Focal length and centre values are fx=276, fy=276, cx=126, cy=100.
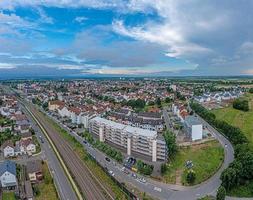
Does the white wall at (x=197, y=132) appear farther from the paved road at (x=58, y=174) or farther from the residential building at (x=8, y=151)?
the residential building at (x=8, y=151)

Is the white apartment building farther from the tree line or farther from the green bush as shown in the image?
the tree line

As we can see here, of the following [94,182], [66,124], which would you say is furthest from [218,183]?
[66,124]

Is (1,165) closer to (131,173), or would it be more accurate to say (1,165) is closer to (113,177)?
(113,177)

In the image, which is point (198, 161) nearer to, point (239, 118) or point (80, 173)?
point (80, 173)

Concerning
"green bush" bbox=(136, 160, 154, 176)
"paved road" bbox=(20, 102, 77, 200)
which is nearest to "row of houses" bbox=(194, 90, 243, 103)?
"paved road" bbox=(20, 102, 77, 200)

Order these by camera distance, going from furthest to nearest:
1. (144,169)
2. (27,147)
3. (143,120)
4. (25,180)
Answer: (143,120) < (27,147) < (144,169) < (25,180)

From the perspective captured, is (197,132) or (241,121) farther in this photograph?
(241,121)

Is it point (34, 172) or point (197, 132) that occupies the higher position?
point (197, 132)

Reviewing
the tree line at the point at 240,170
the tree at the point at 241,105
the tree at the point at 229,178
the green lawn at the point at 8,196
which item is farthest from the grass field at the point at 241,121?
the green lawn at the point at 8,196

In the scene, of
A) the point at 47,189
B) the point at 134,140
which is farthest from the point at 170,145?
the point at 47,189
